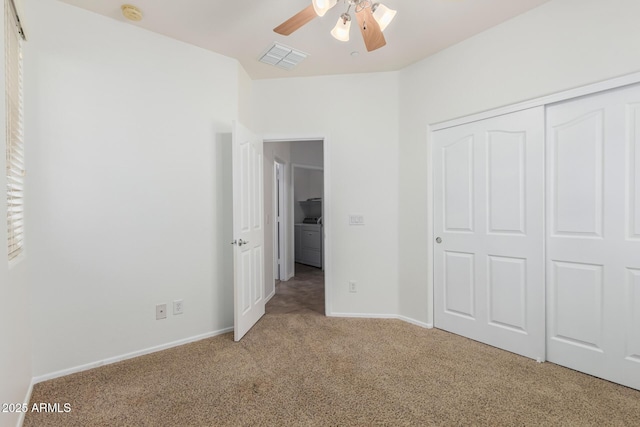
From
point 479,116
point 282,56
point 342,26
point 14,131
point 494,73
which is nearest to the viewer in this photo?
point 14,131

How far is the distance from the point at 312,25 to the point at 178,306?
2581mm

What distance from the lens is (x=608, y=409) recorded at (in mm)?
1685

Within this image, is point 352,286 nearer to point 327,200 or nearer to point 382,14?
point 327,200

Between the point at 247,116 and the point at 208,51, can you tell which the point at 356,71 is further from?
the point at 208,51

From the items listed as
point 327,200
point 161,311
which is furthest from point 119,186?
point 327,200

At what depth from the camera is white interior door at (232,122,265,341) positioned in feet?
8.45

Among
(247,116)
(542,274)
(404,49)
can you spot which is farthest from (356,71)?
(542,274)

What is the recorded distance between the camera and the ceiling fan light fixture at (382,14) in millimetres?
1740

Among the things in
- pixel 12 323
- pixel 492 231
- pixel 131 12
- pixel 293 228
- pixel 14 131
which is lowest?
pixel 12 323

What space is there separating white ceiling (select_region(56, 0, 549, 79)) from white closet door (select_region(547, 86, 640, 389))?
0.96 meters

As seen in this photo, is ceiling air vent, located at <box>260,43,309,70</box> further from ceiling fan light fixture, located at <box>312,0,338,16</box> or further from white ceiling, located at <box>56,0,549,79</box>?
ceiling fan light fixture, located at <box>312,0,338,16</box>

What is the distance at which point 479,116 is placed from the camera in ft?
8.32

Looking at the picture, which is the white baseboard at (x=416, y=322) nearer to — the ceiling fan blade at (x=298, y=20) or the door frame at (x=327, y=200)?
the door frame at (x=327, y=200)

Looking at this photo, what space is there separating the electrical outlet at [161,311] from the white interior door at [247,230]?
1.89 feet
